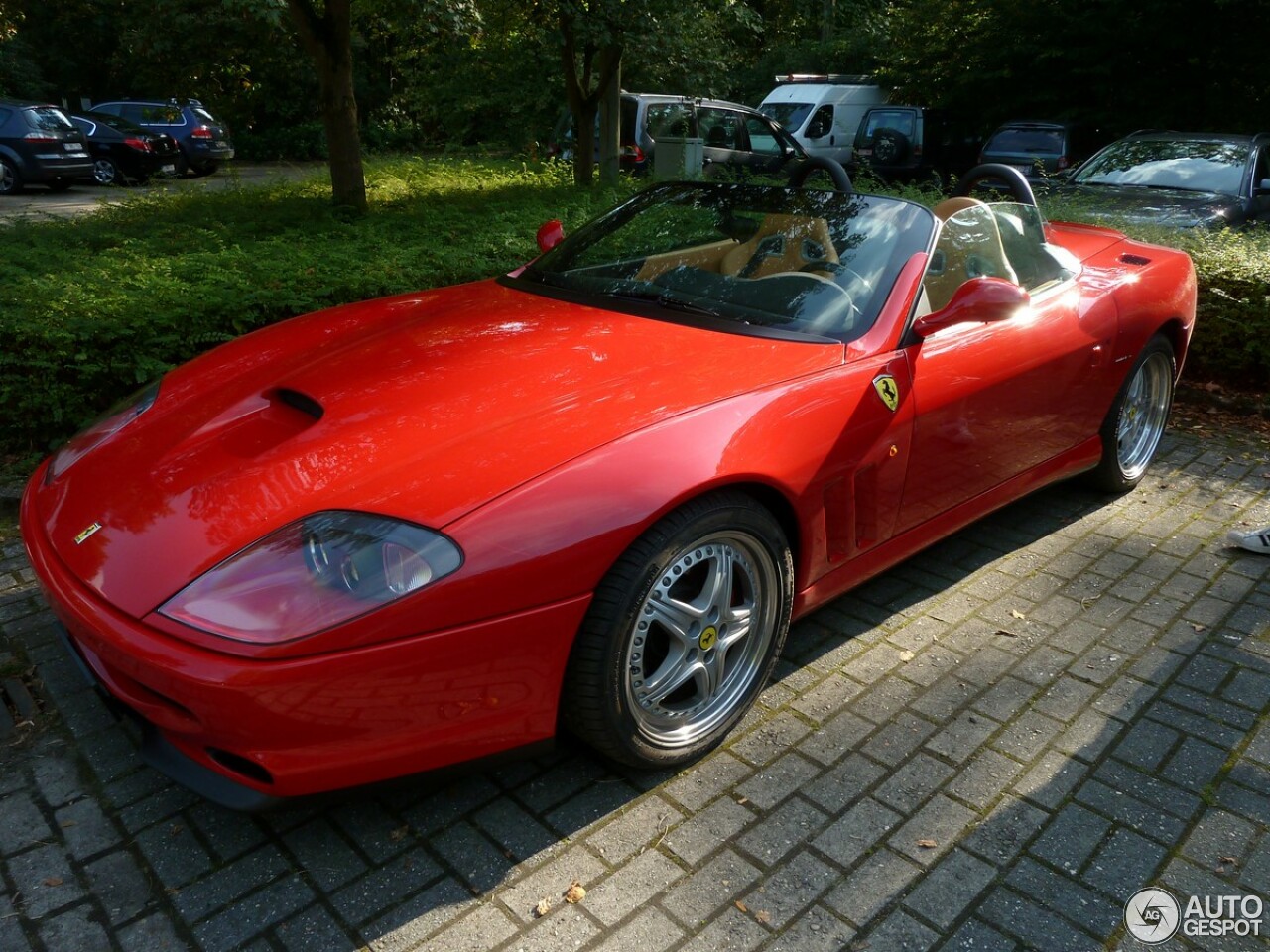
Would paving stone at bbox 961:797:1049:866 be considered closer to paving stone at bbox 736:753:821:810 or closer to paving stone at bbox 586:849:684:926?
paving stone at bbox 736:753:821:810

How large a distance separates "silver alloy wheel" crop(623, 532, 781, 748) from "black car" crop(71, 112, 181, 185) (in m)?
19.1

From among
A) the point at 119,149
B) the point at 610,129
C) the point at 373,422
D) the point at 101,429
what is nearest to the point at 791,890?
the point at 373,422

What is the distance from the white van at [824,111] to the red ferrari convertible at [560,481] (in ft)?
55.0

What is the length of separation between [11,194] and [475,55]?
961 centimetres

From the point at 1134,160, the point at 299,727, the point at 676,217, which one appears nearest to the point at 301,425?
the point at 299,727

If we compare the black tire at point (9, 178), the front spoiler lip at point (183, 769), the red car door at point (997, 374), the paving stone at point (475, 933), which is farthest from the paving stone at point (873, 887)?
the black tire at point (9, 178)

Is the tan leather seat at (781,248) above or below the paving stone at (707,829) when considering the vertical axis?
above

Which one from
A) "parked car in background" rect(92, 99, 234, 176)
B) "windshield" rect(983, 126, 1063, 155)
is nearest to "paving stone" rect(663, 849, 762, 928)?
"windshield" rect(983, 126, 1063, 155)

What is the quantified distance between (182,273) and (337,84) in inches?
139

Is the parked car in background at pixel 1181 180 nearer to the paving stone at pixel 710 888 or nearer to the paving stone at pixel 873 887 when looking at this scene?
the paving stone at pixel 873 887

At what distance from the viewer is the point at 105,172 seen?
18703 mm

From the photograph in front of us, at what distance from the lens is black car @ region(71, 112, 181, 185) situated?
18.6 m

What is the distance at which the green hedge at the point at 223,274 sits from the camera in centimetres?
434

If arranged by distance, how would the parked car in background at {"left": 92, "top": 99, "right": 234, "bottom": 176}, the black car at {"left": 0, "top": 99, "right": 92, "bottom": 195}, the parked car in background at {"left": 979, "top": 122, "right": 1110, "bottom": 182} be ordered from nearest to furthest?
the parked car in background at {"left": 979, "top": 122, "right": 1110, "bottom": 182} < the black car at {"left": 0, "top": 99, "right": 92, "bottom": 195} < the parked car in background at {"left": 92, "top": 99, "right": 234, "bottom": 176}
